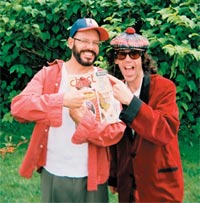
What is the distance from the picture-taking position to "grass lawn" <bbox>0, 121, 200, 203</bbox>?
17.7 ft

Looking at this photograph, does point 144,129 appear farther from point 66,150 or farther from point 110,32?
point 110,32

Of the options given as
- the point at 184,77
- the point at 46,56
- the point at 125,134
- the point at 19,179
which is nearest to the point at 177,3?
the point at 184,77

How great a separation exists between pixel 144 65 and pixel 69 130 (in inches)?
28.0

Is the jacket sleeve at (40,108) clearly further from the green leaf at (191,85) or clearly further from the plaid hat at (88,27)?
the green leaf at (191,85)

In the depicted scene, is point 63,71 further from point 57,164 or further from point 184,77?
point 184,77

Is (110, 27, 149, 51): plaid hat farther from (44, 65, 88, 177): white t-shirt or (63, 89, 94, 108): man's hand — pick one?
(63, 89, 94, 108): man's hand

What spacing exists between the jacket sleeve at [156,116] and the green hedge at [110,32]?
189 centimetres

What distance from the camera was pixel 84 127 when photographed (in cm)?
330

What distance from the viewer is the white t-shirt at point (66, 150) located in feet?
11.1

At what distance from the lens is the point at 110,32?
19.3 feet

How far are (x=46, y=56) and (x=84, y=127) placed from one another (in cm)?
408

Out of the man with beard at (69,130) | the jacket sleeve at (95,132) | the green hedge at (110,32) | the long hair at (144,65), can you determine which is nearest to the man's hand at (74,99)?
the man with beard at (69,130)

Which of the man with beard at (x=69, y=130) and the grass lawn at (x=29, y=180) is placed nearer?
the man with beard at (x=69, y=130)

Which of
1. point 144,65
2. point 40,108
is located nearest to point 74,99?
point 40,108
